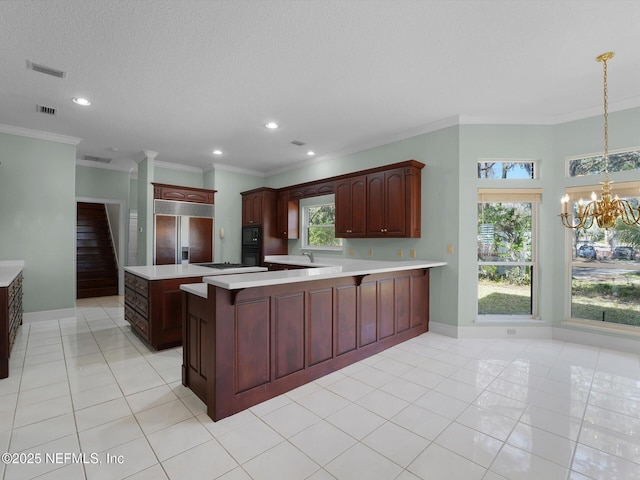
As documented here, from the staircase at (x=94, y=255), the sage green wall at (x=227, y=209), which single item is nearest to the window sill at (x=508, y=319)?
the sage green wall at (x=227, y=209)

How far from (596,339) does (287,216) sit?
5.08m

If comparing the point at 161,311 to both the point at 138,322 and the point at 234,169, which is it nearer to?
A: the point at 138,322

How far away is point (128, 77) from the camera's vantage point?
303cm

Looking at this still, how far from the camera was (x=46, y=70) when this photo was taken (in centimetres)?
290

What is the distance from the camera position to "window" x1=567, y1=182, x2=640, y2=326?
357cm

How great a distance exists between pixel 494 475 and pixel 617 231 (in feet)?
11.8

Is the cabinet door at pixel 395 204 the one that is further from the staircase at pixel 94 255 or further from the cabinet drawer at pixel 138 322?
the staircase at pixel 94 255

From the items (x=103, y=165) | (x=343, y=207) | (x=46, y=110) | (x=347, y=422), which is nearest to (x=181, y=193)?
(x=103, y=165)

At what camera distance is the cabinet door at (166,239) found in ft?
18.8

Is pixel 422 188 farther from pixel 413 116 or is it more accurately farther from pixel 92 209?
pixel 92 209

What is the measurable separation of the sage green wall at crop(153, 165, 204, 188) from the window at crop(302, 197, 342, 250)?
264 centimetres

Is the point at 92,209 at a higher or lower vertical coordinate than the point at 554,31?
lower

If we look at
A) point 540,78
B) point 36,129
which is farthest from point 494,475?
point 36,129

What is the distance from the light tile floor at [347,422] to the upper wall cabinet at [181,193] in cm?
325
